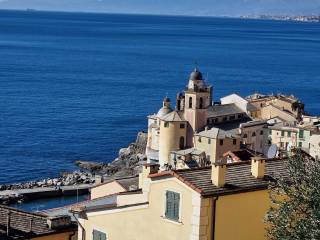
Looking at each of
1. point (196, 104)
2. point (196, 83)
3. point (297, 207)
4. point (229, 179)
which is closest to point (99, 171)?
point (196, 104)

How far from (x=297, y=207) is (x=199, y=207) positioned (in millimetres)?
1743

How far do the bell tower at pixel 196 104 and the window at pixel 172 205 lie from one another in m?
40.2

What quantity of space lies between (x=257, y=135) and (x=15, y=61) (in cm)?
10650

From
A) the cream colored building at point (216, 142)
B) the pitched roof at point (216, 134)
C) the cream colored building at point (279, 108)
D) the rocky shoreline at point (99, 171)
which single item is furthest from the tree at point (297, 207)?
the cream colored building at point (279, 108)

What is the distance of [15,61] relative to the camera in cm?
15612

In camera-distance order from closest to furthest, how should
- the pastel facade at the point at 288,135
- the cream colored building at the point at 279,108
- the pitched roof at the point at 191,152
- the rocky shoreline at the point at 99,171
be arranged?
the pitched roof at the point at 191,152 < the pastel facade at the point at 288,135 < the rocky shoreline at the point at 99,171 < the cream colored building at the point at 279,108

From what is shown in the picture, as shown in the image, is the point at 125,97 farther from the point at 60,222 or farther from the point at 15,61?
the point at 60,222

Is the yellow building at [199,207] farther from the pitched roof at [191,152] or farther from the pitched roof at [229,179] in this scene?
the pitched roof at [191,152]

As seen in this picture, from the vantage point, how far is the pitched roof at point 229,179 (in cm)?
1398

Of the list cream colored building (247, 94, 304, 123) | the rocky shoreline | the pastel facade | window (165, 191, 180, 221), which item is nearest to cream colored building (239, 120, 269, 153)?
the pastel facade

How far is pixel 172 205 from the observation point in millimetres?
14305

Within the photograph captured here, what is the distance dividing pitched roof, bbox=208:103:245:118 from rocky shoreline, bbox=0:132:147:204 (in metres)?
6.99

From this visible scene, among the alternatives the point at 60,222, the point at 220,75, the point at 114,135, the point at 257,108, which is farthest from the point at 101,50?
the point at 60,222

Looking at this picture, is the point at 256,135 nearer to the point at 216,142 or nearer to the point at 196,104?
the point at 196,104
